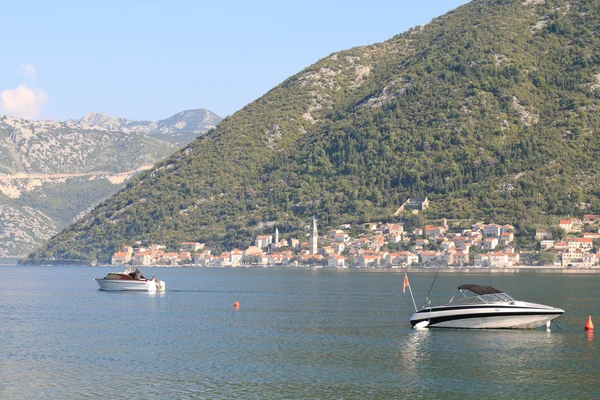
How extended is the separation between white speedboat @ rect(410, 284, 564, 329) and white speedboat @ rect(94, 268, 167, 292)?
71.8m

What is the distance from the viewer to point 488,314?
247 feet

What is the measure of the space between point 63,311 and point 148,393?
5568 cm

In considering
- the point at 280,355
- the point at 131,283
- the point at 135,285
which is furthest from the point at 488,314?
the point at 131,283

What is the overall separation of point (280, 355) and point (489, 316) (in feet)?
67.5

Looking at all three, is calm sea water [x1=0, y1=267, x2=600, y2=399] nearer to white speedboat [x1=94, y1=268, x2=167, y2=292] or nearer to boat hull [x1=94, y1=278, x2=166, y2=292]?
boat hull [x1=94, y1=278, x2=166, y2=292]

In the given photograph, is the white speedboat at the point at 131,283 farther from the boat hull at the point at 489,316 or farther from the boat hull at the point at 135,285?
the boat hull at the point at 489,316

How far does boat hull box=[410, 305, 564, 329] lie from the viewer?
7525cm

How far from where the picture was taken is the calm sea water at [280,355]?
169 feet

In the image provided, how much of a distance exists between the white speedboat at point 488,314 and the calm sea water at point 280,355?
102 cm

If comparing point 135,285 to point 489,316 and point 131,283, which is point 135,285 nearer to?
point 131,283

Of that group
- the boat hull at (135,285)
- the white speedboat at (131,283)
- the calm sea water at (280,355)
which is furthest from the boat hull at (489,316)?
the boat hull at (135,285)

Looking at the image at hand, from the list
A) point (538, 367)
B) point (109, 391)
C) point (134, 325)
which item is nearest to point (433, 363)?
point (538, 367)

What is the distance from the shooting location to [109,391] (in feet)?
166

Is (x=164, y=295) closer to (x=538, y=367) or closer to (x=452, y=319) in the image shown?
(x=452, y=319)
